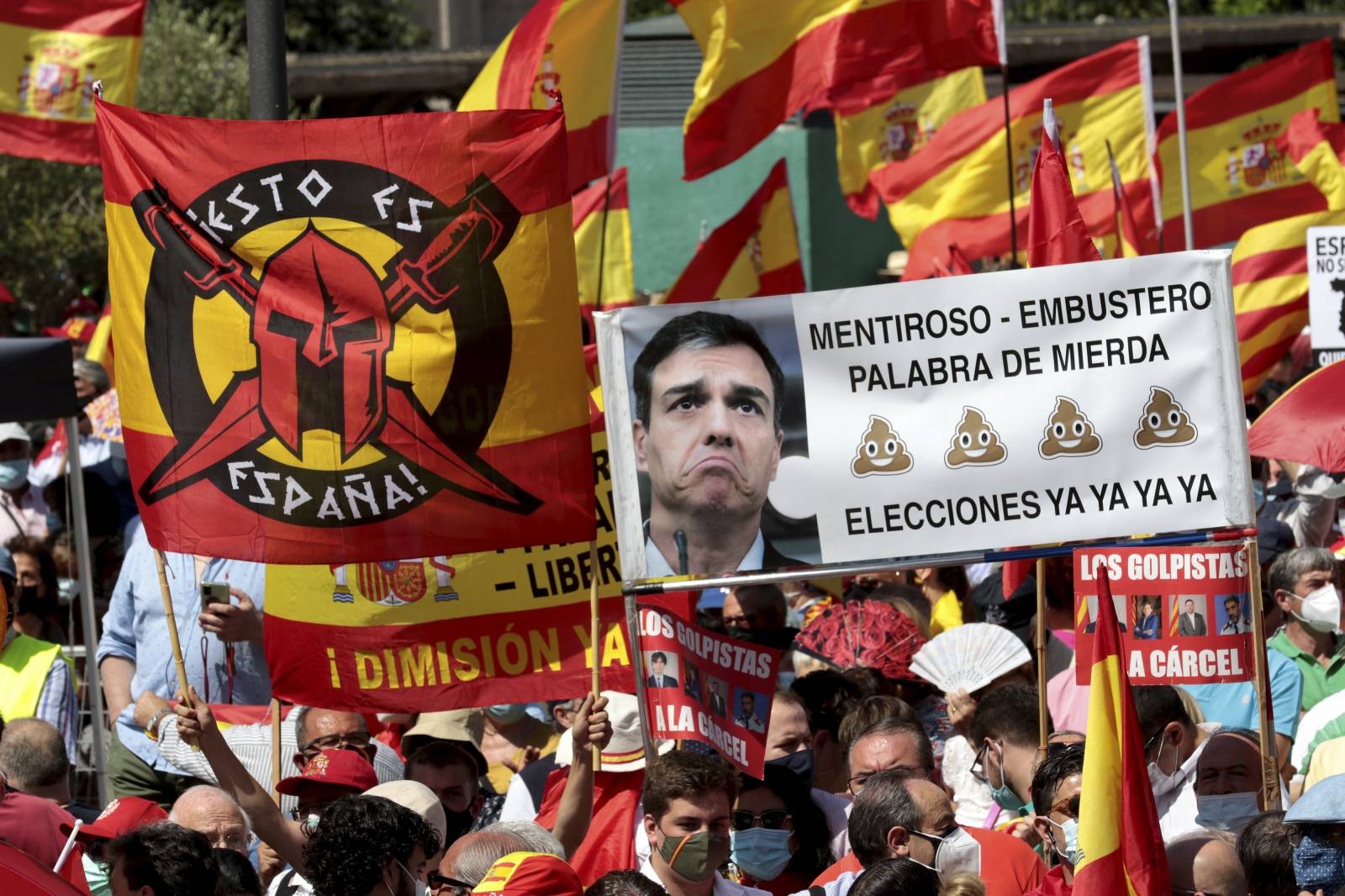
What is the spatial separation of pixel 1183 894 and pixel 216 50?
78.1ft

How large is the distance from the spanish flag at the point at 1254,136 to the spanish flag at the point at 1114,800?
10.00 m

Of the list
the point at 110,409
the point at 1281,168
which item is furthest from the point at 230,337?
the point at 1281,168

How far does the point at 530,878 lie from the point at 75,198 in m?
22.3

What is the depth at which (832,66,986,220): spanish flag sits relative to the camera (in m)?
16.6

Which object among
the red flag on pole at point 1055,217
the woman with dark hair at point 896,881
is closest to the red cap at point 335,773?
the woman with dark hair at point 896,881

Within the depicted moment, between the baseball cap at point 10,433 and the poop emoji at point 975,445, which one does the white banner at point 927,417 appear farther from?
the baseball cap at point 10,433

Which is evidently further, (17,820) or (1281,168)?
(1281,168)

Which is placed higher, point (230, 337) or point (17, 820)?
point (230, 337)

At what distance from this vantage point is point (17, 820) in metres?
5.65

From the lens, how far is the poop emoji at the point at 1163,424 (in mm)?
6344

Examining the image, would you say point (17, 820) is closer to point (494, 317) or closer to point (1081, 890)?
point (494, 317)

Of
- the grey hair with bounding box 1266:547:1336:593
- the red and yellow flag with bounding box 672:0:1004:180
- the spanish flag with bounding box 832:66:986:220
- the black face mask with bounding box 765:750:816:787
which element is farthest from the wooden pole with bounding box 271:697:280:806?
the spanish flag with bounding box 832:66:986:220

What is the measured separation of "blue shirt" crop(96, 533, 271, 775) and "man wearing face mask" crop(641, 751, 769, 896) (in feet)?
7.86

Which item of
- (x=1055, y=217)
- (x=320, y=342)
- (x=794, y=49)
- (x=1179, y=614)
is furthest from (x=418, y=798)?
(x=794, y=49)
